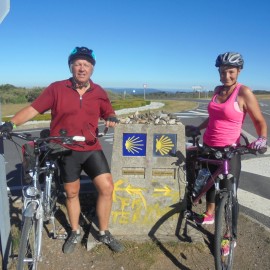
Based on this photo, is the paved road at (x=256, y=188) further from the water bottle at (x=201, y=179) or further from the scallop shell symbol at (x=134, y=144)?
the scallop shell symbol at (x=134, y=144)

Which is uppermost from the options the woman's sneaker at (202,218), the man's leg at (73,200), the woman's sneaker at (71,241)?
the man's leg at (73,200)

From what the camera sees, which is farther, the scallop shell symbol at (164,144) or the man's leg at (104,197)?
the scallop shell symbol at (164,144)

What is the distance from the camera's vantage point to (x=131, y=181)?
4016 mm

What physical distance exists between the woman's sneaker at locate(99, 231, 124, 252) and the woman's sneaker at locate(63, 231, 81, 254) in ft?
0.95

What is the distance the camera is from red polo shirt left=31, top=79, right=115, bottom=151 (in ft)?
11.5

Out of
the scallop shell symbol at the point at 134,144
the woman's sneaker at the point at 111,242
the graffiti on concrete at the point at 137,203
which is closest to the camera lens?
the woman's sneaker at the point at 111,242

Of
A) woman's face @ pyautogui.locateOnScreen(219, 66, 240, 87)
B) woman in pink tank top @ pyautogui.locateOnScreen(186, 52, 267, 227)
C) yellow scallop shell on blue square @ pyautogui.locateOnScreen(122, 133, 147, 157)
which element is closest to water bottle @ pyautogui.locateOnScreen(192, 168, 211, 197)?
woman in pink tank top @ pyautogui.locateOnScreen(186, 52, 267, 227)

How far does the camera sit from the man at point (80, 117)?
3471mm

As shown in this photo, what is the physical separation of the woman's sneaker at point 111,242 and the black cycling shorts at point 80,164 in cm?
72

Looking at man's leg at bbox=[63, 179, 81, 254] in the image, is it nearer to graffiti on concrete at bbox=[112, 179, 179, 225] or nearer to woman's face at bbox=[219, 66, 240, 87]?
graffiti on concrete at bbox=[112, 179, 179, 225]

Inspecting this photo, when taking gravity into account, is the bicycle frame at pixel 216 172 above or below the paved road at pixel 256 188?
above

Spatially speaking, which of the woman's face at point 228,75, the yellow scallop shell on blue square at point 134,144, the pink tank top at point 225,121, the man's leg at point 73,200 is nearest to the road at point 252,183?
the man's leg at point 73,200

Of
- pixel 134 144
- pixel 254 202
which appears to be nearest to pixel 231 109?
pixel 134 144

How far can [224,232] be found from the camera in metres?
3.38
